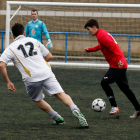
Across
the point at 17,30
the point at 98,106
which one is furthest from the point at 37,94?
the point at 98,106

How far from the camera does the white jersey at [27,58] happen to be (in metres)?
5.23

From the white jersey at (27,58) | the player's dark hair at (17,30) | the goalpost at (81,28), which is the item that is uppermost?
the player's dark hair at (17,30)

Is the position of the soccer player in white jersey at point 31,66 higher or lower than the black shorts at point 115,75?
higher

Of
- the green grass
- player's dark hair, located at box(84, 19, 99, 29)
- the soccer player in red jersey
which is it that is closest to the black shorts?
the soccer player in red jersey

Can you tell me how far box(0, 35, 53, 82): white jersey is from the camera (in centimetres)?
523

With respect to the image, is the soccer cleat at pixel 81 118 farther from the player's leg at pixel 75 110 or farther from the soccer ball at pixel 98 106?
the soccer ball at pixel 98 106

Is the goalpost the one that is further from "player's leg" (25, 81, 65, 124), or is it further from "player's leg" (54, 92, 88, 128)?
"player's leg" (54, 92, 88, 128)

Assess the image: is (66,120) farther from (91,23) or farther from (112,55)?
(91,23)

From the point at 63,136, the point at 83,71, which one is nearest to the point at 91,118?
the point at 63,136

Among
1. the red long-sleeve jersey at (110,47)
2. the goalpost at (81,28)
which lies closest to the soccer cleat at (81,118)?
the red long-sleeve jersey at (110,47)

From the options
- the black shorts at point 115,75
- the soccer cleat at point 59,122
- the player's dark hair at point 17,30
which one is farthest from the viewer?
the black shorts at point 115,75

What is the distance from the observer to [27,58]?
523cm

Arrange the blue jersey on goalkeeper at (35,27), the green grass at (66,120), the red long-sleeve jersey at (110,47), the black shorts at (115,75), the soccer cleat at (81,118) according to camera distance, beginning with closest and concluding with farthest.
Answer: the green grass at (66,120), the soccer cleat at (81,118), the red long-sleeve jersey at (110,47), the black shorts at (115,75), the blue jersey on goalkeeper at (35,27)

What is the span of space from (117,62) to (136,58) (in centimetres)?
815
